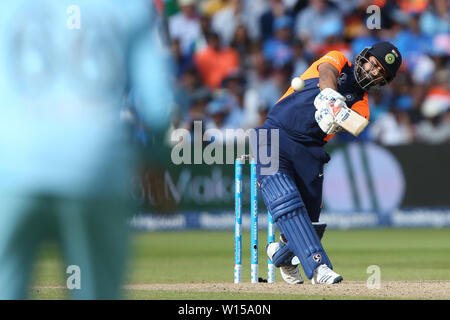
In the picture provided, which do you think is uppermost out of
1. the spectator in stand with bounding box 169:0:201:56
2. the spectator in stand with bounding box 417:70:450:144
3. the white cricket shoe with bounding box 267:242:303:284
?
the spectator in stand with bounding box 169:0:201:56

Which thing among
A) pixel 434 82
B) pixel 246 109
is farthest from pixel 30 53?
pixel 434 82

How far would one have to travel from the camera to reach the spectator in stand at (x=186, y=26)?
56.0 ft

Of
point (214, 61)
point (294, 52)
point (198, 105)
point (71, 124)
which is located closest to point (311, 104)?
point (71, 124)

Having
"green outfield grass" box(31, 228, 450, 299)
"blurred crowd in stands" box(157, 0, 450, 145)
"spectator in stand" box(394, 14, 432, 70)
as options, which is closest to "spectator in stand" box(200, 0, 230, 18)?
"blurred crowd in stands" box(157, 0, 450, 145)

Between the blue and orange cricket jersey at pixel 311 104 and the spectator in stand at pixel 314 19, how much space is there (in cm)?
1028

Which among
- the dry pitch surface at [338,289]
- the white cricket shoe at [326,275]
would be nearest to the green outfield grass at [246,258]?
the dry pitch surface at [338,289]

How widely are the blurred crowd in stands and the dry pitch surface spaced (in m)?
8.04

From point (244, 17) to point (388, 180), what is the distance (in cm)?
483

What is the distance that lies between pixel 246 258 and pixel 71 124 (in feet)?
28.8

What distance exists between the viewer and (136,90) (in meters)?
3.14

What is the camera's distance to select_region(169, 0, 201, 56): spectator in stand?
56.0 feet

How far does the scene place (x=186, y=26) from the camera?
56.7 feet

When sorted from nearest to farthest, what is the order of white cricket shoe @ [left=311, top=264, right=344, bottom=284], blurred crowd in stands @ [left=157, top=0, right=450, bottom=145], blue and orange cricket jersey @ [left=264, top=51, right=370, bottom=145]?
white cricket shoe @ [left=311, top=264, right=344, bottom=284]
blue and orange cricket jersey @ [left=264, top=51, right=370, bottom=145]
blurred crowd in stands @ [left=157, top=0, right=450, bottom=145]

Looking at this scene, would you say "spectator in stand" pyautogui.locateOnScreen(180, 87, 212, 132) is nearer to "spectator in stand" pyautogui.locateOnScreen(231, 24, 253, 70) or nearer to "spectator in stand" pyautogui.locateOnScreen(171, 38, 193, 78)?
"spectator in stand" pyautogui.locateOnScreen(171, 38, 193, 78)
